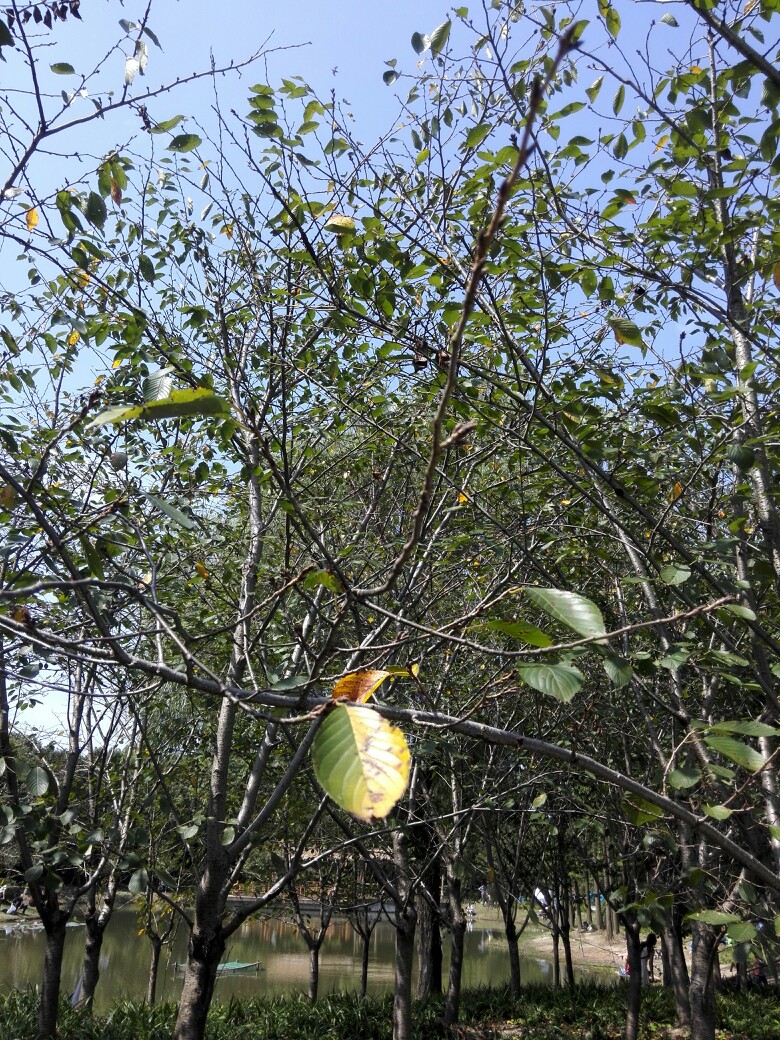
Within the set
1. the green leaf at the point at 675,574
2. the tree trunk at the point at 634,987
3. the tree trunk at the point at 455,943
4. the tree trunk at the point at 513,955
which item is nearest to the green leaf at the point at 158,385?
the green leaf at the point at 675,574

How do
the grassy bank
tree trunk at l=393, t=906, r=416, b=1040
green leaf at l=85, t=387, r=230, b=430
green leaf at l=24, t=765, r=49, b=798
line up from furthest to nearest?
the grassy bank, tree trunk at l=393, t=906, r=416, b=1040, green leaf at l=24, t=765, r=49, b=798, green leaf at l=85, t=387, r=230, b=430

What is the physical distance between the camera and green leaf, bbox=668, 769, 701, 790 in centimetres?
204

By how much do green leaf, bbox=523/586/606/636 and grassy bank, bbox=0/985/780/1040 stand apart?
749 cm

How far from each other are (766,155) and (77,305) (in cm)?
361

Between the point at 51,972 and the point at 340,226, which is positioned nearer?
the point at 340,226

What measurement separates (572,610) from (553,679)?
0.80 feet

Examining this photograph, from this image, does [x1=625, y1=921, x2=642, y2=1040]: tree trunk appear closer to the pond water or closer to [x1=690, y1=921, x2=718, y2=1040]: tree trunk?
[x1=690, y1=921, x2=718, y2=1040]: tree trunk

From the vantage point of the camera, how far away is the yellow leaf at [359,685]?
115 cm

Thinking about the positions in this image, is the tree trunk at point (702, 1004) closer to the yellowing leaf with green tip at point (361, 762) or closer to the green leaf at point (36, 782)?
the green leaf at point (36, 782)

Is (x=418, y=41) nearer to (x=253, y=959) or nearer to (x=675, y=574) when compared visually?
(x=675, y=574)

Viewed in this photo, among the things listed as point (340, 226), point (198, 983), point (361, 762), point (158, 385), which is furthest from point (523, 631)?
point (198, 983)

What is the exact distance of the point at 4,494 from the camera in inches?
91.6

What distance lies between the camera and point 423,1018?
1048 centimetres

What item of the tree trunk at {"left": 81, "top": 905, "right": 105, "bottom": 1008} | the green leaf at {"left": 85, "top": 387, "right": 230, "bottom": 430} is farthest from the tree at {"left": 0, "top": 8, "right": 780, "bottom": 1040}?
the tree trunk at {"left": 81, "top": 905, "right": 105, "bottom": 1008}
